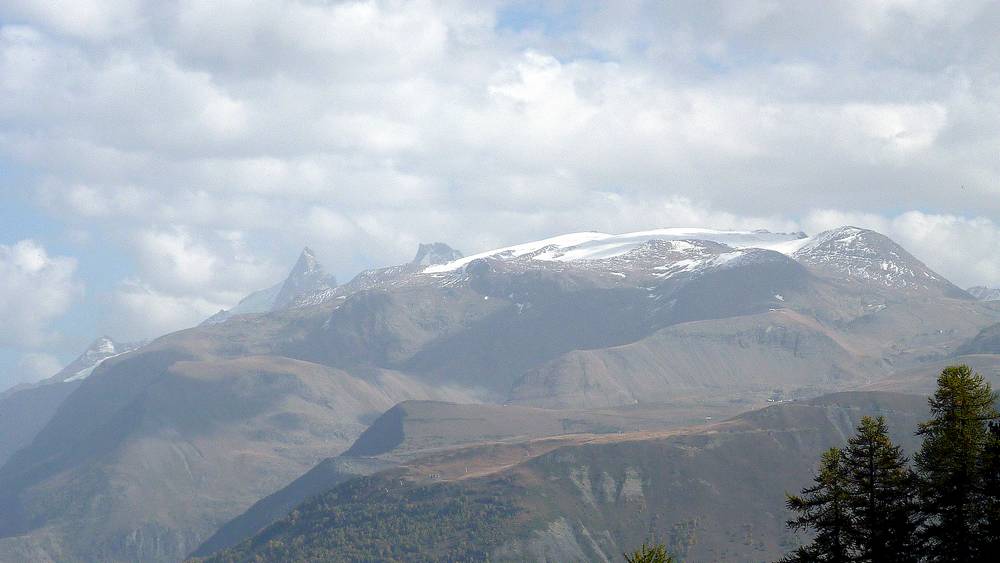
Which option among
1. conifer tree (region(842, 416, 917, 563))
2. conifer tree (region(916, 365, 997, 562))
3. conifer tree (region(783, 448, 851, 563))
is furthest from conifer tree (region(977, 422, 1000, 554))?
conifer tree (region(783, 448, 851, 563))

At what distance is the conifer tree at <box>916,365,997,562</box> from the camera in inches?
2908

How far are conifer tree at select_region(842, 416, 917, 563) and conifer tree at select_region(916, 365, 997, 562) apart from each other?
1.29 metres

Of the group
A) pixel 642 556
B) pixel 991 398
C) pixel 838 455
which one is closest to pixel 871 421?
pixel 838 455

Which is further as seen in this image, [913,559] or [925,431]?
[925,431]

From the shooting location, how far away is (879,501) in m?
75.6

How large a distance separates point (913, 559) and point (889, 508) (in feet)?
11.1

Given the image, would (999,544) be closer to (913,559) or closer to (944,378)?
(913,559)

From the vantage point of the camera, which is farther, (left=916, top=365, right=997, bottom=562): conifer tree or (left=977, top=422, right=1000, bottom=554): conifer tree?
(left=916, top=365, right=997, bottom=562): conifer tree

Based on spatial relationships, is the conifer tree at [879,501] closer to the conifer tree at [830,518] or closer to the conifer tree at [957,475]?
the conifer tree at [830,518]

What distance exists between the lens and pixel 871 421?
254ft

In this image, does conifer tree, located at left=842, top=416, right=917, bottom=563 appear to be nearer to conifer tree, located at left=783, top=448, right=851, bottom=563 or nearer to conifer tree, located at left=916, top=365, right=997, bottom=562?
conifer tree, located at left=783, top=448, right=851, bottom=563

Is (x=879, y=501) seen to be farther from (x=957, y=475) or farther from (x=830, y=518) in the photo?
(x=957, y=475)

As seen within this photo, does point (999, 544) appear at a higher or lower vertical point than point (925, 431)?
lower

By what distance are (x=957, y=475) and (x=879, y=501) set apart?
4.99 metres
